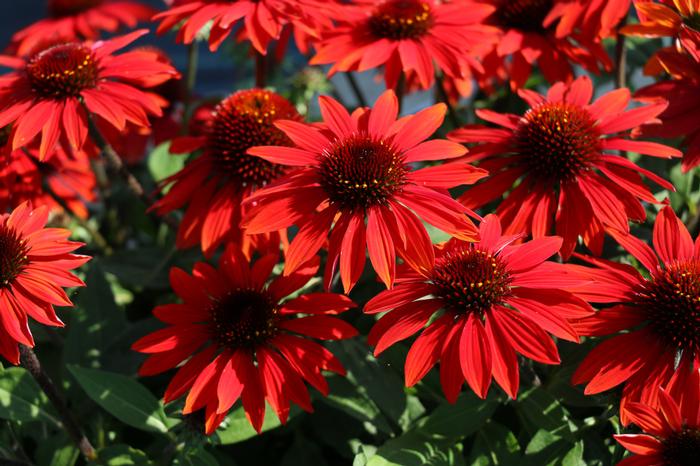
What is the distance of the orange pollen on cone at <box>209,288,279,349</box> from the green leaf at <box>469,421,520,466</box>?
28 cm

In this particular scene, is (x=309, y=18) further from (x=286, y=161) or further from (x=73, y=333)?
(x=73, y=333)

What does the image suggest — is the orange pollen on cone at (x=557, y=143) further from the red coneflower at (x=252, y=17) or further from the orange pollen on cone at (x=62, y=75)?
the orange pollen on cone at (x=62, y=75)

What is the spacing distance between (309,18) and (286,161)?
32 centimetres

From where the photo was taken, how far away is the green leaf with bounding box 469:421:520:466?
907mm

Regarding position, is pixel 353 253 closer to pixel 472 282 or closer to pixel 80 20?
pixel 472 282

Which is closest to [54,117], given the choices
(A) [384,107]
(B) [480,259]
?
(A) [384,107]

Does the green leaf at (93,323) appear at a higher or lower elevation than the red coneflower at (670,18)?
lower

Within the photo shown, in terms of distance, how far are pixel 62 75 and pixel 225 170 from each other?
25 cm

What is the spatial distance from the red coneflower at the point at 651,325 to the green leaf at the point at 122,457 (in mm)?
520

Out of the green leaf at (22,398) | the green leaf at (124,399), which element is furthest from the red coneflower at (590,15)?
the green leaf at (22,398)

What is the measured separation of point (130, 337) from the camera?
1.13m

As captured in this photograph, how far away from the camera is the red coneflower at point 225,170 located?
1019mm

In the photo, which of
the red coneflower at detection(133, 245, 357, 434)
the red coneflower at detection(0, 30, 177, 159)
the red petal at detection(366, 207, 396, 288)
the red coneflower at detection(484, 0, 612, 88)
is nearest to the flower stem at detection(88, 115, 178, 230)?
the red coneflower at detection(0, 30, 177, 159)

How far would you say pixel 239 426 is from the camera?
959 mm
